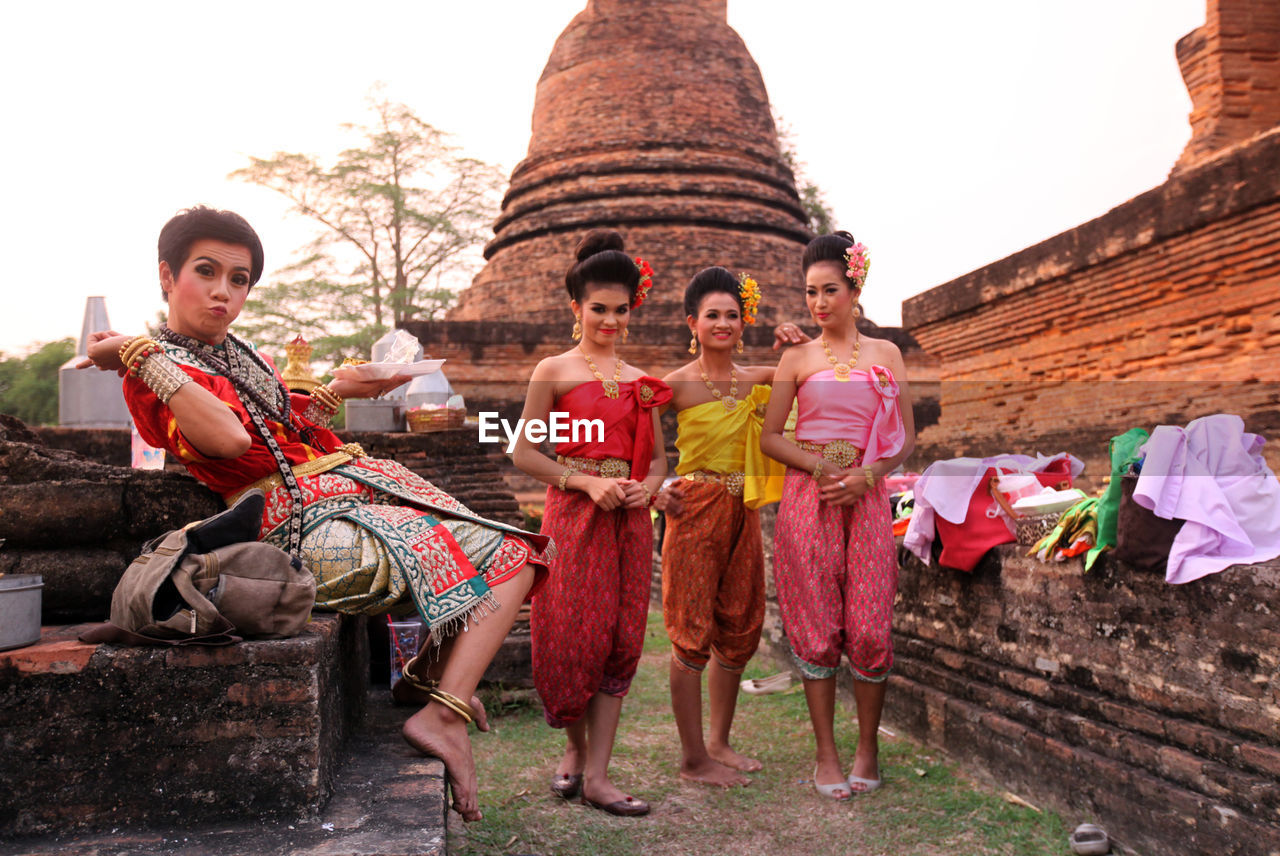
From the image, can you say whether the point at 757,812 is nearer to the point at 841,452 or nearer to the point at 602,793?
the point at 602,793

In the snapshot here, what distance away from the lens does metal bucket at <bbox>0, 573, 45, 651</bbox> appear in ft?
5.35

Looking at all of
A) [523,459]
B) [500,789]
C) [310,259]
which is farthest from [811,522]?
[310,259]

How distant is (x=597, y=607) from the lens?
285 centimetres

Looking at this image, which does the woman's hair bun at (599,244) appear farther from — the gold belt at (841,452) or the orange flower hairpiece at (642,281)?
the gold belt at (841,452)

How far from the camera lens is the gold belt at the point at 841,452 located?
3.11m

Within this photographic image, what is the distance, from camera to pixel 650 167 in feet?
37.7

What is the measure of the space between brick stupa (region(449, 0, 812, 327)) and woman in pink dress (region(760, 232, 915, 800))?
7.56 meters

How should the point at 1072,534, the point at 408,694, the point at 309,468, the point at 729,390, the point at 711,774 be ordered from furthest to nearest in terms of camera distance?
the point at 729,390, the point at 711,774, the point at 1072,534, the point at 408,694, the point at 309,468

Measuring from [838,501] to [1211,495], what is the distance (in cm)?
106

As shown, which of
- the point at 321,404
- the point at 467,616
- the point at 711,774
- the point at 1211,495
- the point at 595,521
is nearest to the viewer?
the point at 467,616

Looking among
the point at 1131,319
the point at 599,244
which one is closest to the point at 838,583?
the point at 599,244

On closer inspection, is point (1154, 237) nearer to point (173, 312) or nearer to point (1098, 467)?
point (1098, 467)

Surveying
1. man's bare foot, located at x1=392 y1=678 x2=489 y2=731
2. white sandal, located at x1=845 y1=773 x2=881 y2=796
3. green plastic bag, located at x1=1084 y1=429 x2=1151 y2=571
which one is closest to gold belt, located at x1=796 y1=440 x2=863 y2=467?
green plastic bag, located at x1=1084 y1=429 x2=1151 y2=571

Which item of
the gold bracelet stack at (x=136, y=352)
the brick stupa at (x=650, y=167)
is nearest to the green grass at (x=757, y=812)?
the gold bracelet stack at (x=136, y=352)
